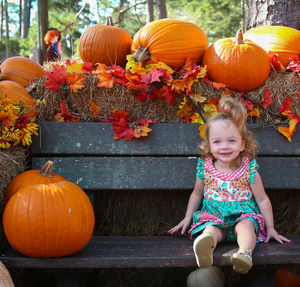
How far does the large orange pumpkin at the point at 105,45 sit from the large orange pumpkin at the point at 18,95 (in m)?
0.66

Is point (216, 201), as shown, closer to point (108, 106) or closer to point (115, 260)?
point (115, 260)

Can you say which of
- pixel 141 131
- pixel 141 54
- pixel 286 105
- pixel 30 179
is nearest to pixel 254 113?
pixel 286 105

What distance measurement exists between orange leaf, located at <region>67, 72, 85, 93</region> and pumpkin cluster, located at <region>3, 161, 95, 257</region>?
2.67ft

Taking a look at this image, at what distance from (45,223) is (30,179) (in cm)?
39

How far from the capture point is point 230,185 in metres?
2.35

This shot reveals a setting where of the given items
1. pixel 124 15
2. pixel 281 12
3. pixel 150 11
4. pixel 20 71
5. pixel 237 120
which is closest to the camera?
pixel 237 120

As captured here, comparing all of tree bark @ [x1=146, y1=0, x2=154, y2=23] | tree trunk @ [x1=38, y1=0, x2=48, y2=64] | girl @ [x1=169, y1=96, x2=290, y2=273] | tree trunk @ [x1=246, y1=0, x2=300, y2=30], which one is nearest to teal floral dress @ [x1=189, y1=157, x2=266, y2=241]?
girl @ [x1=169, y1=96, x2=290, y2=273]

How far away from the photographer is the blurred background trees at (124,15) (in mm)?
3551

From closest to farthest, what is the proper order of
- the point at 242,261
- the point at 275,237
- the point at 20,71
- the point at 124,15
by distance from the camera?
the point at 242,261 < the point at 275,237 < the point at 20,71 < the point at 124,15

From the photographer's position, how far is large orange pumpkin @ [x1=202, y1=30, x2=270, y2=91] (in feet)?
8.68

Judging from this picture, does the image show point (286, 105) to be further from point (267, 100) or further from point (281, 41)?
point (281, 41)

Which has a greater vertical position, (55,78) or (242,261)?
(55,78)

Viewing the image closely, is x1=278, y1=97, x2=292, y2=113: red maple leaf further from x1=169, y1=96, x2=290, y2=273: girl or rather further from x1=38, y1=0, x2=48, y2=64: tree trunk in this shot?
x1=38, y1=0, x2=48, y2=64: tree trunk

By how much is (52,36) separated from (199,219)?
18.6 feet
